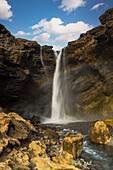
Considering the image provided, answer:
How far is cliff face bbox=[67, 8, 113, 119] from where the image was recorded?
40.0m

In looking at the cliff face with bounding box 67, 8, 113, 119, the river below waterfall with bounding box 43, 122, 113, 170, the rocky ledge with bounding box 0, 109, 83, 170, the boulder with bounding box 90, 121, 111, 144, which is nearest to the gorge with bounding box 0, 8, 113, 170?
the cliff face with bounding box 67, 8, 113, 119

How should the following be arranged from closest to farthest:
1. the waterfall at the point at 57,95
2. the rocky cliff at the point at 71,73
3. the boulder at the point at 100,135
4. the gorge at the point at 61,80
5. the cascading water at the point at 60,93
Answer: the boulder at the point at 100,135 < the gorge at the point at 61,80 < the rocky cliff at the point at 71,73 < the cascading water at the point at 60,93 < the waterfall at the point at 57,95

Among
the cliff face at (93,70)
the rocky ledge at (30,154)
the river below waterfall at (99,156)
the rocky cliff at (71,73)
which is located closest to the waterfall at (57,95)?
the rocky cliff at (71,73)

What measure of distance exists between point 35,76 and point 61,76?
36.7 ft

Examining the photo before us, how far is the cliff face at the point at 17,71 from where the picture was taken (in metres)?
34.8

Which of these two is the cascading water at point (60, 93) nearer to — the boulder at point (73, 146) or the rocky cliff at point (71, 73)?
the rocky cliff at point (71, 73)

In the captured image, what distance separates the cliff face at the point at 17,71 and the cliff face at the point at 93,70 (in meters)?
14.0

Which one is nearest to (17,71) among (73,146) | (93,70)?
(93,70)

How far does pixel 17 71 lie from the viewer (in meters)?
36.6

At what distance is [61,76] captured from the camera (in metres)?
48.3

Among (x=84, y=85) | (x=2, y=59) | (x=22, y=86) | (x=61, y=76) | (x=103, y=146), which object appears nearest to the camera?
(x=103, y=146)

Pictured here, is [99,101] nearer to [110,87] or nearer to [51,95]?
[110,87]

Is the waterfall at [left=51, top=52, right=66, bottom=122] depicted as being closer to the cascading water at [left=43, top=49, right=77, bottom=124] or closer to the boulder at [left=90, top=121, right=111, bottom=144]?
the cascading water at [left=43, top=49, right=77, bottom=124]

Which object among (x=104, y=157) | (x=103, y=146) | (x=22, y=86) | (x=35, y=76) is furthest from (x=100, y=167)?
(x=35, y=76)
